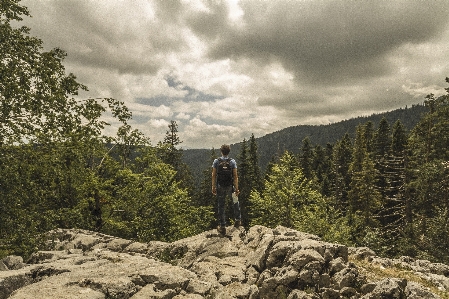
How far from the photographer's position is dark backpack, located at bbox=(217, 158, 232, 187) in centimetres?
1046

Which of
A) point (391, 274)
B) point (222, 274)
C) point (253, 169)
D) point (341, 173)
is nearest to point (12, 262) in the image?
point (222, 274)

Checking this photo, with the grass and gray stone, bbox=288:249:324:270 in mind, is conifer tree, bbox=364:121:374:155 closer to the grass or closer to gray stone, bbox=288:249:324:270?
the grass

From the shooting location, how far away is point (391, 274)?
864 centimetres

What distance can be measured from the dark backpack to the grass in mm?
5493

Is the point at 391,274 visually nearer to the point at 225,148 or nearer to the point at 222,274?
the point at 222,274

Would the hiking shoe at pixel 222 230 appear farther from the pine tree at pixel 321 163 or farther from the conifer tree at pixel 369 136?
the pine tree at pixel 321 163

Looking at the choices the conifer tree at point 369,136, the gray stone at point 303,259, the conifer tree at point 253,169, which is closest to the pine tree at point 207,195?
the conifer tree at point 253,169

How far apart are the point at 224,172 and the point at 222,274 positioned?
3.79 metres

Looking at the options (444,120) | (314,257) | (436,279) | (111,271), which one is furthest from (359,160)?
(111,271)

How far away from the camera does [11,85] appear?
30.1 ft

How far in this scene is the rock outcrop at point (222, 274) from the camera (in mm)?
6402

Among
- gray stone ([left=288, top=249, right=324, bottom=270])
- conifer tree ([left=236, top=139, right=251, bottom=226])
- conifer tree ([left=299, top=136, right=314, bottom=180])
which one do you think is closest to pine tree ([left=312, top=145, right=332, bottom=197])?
conifer tree ([left=299, top=136, right=314, bottom=180])

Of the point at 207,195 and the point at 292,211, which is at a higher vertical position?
the point at 292,211

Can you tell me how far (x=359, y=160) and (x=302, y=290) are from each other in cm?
4676
